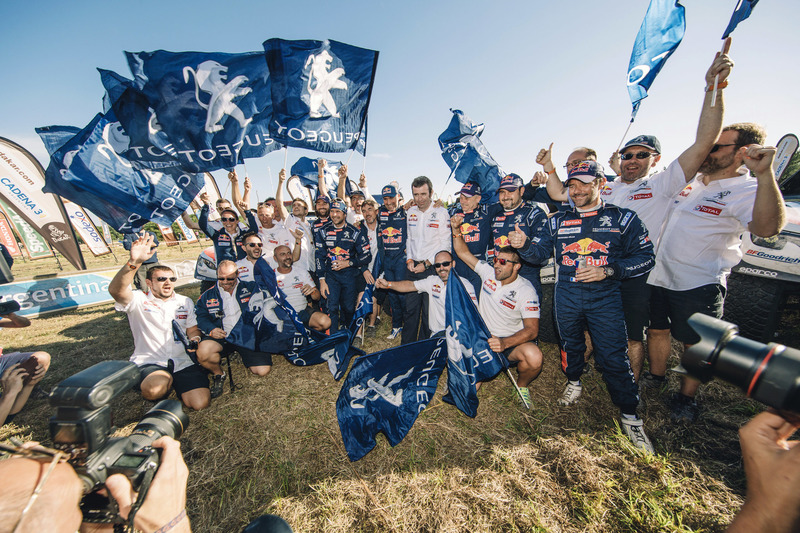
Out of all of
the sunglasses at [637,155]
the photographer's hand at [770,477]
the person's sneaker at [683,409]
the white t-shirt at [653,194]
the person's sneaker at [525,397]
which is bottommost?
the person's sneaker at [525,397]

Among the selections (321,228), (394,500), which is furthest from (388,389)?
(321,228)

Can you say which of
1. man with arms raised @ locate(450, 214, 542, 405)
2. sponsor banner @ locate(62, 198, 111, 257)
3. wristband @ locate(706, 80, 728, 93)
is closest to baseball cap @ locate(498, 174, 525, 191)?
man with arms raised @ locate(450, 214, 542, 405)

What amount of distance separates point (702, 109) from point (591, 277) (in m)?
1.78

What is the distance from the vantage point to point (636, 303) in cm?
326

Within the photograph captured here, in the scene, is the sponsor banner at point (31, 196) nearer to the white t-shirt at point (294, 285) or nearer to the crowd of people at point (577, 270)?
the crowd of people at point (577, 270)

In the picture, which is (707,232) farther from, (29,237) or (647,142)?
(29,237)

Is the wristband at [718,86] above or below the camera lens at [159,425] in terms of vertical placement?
above

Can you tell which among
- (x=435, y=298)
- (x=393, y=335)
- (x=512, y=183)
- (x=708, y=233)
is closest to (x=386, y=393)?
(x=435, y=298)

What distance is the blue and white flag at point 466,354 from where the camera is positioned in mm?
3244

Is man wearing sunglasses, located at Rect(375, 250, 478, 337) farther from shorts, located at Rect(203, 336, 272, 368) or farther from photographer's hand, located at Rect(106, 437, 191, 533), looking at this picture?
photographer's hand, located at Rect(106, 437, 191, 533)

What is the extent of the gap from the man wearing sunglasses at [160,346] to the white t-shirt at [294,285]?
1.47 m

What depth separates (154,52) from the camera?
3906 millimetres

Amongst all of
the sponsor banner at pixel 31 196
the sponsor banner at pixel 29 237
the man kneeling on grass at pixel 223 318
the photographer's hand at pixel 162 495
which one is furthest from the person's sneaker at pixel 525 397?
the sponsor banner at pixel 29 237

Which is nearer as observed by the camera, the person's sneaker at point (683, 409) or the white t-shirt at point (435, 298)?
the person's sneaker at point (683, 409)
